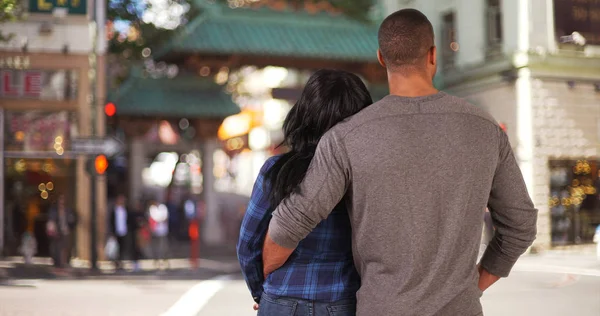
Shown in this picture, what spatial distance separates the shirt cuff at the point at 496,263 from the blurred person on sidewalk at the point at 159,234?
A: 52.6 ft

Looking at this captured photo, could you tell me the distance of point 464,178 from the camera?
2.49 m

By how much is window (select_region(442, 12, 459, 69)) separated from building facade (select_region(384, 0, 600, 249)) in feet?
0.08

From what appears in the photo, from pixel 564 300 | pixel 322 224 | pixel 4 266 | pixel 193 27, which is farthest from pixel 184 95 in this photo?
pixel 322 224

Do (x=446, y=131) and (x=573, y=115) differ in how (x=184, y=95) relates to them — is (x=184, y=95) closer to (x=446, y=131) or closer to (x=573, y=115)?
(x=573, y=115)

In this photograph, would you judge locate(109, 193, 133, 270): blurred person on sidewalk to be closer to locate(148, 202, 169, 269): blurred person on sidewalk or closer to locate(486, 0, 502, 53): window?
locate(148, 202, 169, 269): blurred person on sidewalk

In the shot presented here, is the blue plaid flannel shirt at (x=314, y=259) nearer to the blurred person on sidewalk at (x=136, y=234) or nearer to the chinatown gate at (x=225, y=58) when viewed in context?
the blurred person on sidewalk at (x=136, y=234)

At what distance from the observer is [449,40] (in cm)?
1914

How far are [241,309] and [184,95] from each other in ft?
47.0

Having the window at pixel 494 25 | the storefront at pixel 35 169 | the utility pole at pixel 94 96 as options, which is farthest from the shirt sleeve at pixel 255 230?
the storefront at pixel 35 169

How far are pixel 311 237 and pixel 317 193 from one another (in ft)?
1.07

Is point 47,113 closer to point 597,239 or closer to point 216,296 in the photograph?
point 216,296

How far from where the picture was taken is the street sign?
17641 mm

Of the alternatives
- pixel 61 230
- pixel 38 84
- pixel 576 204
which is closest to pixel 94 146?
pixel 61 230

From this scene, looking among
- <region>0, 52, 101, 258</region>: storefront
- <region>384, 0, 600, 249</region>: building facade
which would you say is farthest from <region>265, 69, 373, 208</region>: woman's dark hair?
<region>0, 52, 101, 258</region>: storefront
